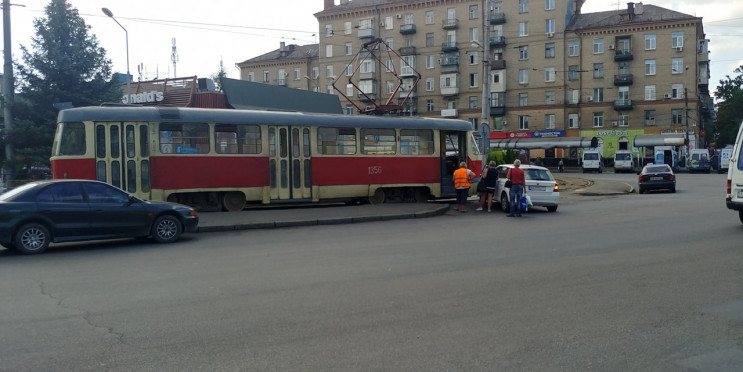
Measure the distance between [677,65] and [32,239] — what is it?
218 feet

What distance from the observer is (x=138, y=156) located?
17453 mm

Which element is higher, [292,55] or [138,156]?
[292,55]

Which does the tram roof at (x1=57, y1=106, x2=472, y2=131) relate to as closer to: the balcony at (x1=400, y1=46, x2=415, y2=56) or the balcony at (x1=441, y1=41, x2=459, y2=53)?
the balcony at (x1=441, y1=41, x2=459, y2=53)

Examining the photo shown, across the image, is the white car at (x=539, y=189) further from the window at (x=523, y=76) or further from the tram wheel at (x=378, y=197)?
the window at (x=523, y=76)

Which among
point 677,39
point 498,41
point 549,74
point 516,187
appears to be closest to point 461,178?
point 516,187

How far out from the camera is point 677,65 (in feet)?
211

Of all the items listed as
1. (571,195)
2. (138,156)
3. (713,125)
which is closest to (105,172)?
(138,156)

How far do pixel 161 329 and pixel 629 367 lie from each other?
434 centimetres

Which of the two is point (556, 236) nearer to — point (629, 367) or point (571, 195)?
point (629, 367)

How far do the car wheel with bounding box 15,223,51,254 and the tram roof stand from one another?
20.5 feet

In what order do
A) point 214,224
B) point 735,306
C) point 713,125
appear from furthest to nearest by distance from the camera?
point 713,125 → point 214,224 → point 735,306

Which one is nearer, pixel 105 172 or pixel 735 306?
pixel 735 306

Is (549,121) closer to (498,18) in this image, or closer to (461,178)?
(498,18)

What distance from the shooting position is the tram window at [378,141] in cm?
2095
